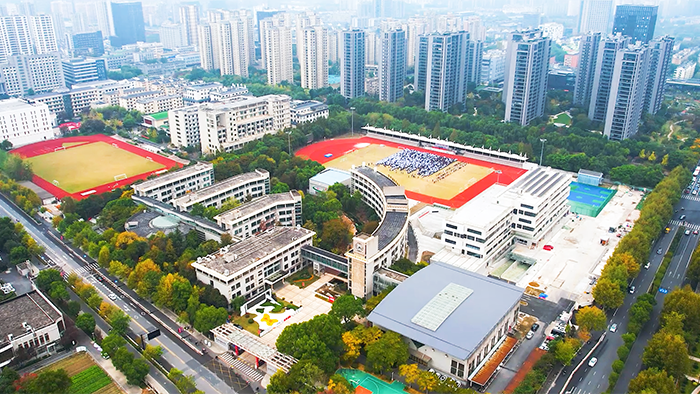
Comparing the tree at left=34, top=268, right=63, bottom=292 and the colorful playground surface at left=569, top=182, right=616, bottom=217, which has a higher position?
the tree at left=34, top=268, right=63, bottom=292

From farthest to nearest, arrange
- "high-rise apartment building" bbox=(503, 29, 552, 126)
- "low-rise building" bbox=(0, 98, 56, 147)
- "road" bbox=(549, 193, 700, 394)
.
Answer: "high-rise apartment building" bbox=(503, 29, 552, 126)
"low-rise building" bbox=(0, 98, 56, 147)
"road" bbox=(549, 193, 700, 394)

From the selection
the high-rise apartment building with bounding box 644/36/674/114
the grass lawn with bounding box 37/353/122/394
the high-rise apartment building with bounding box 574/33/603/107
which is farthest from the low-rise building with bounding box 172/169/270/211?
the high-rise apartment building with bounding box 574/33/603/107

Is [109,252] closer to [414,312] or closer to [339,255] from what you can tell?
[339,255]

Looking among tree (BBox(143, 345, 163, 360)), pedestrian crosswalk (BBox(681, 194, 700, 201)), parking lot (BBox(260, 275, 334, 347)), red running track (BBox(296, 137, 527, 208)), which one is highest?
tree (BBox(143, 345, 163, 360))

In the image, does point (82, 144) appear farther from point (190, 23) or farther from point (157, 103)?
point (190, 23)

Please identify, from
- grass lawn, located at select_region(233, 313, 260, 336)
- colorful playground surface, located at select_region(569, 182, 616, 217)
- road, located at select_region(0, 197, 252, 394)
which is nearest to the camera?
road, located at select_region(0, 197, 252, 394)

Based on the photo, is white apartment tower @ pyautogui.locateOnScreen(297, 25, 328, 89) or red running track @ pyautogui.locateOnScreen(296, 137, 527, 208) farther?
white apartment tower @ pyautogui.locateOnScreen(297, 25, 328, 89)

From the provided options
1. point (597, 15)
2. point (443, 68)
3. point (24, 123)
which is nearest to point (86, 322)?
point (24, 123)

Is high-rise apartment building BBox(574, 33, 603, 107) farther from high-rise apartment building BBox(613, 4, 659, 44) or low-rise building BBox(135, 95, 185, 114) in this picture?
low-rise building BBox(135, 95, 185, 114)
